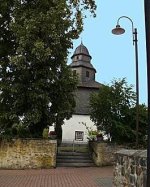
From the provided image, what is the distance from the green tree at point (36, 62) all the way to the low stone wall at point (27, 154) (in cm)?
94

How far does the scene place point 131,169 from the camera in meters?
9.23

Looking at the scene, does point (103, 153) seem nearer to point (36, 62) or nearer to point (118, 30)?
point (36, 62)

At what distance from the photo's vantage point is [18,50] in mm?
22578

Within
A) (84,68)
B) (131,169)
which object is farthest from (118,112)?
(84,68)

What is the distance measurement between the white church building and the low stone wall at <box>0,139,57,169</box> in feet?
65.4

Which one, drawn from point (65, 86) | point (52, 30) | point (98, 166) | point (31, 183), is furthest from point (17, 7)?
point (31, 183)

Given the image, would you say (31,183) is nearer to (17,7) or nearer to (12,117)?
(12,117)

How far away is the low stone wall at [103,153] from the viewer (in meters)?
23.5

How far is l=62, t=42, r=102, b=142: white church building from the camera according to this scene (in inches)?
1855

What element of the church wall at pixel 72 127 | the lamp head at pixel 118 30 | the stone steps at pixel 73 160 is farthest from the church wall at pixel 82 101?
the lamp head at pixel 118 30

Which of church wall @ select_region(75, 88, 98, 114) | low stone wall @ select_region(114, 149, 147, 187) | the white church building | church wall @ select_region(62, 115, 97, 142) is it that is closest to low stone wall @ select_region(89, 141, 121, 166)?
low stone wall @ select_region(114, 149, 147, 187)

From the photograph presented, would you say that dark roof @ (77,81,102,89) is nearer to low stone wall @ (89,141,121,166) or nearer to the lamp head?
low stone wall @ (89,141,121,166)

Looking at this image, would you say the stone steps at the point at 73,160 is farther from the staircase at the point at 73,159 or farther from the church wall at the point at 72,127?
the church wall at the point at 72,127

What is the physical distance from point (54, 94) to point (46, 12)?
5112 mm
